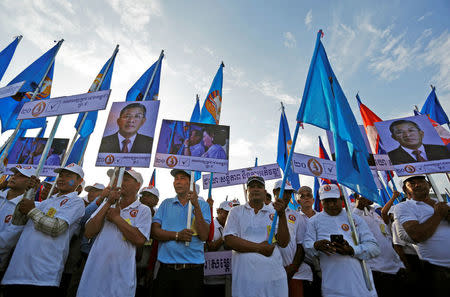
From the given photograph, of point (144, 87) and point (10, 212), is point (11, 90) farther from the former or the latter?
point (144, 87)

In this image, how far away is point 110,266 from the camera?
293 cm

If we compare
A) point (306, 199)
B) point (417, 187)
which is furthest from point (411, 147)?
point (306, 199)

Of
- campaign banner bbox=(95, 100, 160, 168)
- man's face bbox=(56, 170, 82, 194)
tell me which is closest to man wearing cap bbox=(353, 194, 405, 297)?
campaign banner bbox=(95, 100, 160, 168)

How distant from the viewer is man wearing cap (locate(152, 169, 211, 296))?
10.1ft

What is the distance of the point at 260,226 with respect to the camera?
3.50m

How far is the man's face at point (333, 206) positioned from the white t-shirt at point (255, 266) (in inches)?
40.9

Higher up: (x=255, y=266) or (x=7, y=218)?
(x=7, y=218)

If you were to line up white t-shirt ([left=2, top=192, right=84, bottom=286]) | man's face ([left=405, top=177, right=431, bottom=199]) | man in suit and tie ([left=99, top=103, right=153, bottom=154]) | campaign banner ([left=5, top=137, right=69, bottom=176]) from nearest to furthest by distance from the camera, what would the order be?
1. white t-shirt ([left=2, top=192, right=84, bottom=286])
2. man in suit and tie ([left=99, top=103, right=153, bottom=154])
3. man's face ([left=405, top=177, right=431, bottom=199])
4. campaign banner ([left=5, top=137, right=69, bottom=176])

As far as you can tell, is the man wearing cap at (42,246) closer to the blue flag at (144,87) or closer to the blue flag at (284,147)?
the blue flag at (144,87)

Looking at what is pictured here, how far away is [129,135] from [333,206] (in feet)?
12.0

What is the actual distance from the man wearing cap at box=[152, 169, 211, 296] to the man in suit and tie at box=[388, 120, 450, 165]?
4011 millimetres

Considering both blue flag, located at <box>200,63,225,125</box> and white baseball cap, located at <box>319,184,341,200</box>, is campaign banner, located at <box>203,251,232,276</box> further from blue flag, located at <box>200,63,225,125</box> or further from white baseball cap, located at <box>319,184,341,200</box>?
blue flag, located at <box>200,63,225,125</box>

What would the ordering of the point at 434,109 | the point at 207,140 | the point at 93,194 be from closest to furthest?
the point at 207,140 < the point at 93,194 < the point at 434,109

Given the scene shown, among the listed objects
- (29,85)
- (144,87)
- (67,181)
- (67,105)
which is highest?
(144,87)
